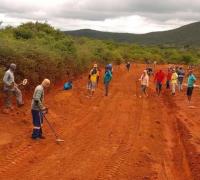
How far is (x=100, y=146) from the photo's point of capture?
45.3ft

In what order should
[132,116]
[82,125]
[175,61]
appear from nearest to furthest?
[82,125] < [132,116] < [175,61]

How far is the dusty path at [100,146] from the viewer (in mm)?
11508

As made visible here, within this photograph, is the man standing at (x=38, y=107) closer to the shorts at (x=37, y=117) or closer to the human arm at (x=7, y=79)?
the shorts at (x=37, y=117)

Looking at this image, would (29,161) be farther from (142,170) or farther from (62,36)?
(62,36)

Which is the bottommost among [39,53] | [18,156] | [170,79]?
[18,156]

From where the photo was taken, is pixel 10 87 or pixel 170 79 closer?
pixel 10 87

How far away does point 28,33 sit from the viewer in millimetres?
27953

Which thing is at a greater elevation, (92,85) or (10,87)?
(10,87)

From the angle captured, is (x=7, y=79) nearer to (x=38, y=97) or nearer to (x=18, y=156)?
(x=38, y=97)

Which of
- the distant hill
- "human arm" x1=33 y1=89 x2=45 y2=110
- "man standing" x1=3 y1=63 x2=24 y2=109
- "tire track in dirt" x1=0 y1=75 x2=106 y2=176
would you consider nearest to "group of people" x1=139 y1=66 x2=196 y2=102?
"man standing" x1=3 y1=63 x2=24 y2=109

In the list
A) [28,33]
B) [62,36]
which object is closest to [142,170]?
[28,33]

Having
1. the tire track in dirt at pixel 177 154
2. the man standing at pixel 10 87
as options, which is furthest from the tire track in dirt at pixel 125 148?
the man standing at pixel 10 87

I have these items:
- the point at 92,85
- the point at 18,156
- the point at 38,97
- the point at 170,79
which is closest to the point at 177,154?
the point at 38,97

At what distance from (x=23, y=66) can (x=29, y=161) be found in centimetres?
890
